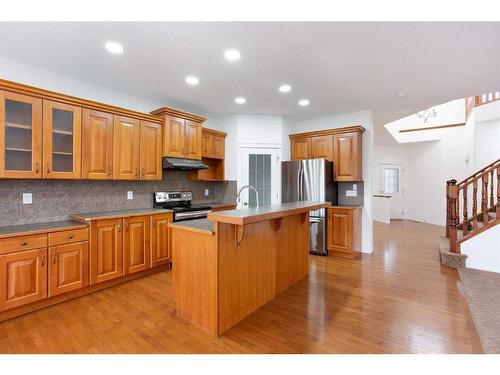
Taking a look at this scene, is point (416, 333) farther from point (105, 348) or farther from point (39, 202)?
point (39, 202)

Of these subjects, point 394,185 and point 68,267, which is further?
point 394,185

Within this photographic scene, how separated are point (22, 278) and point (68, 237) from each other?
0.50 m

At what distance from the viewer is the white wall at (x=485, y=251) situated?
11.8 feet

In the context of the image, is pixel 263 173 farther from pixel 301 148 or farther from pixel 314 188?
pixel 314 188

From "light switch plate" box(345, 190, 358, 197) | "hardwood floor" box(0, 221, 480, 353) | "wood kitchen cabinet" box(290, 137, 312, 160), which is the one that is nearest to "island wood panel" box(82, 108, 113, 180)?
"hardwood floor" box(0, 221, 480, 353)

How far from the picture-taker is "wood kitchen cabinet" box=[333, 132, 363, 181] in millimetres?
4488

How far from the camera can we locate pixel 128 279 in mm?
3318

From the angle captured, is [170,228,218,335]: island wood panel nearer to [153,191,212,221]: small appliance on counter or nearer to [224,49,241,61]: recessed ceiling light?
[153,191,212,221]: small appliance on counter

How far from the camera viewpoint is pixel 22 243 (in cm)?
238

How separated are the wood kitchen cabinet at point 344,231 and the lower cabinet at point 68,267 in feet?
12.0

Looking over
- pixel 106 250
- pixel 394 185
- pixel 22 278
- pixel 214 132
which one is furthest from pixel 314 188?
pixel 394 185

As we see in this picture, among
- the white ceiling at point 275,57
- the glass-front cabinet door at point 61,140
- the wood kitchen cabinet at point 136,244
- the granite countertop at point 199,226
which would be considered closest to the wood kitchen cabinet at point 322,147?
the white ceiling at point 275,57

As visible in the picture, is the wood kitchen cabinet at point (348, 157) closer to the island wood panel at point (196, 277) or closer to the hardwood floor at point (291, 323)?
the hardwood floor at point (291, 323)
